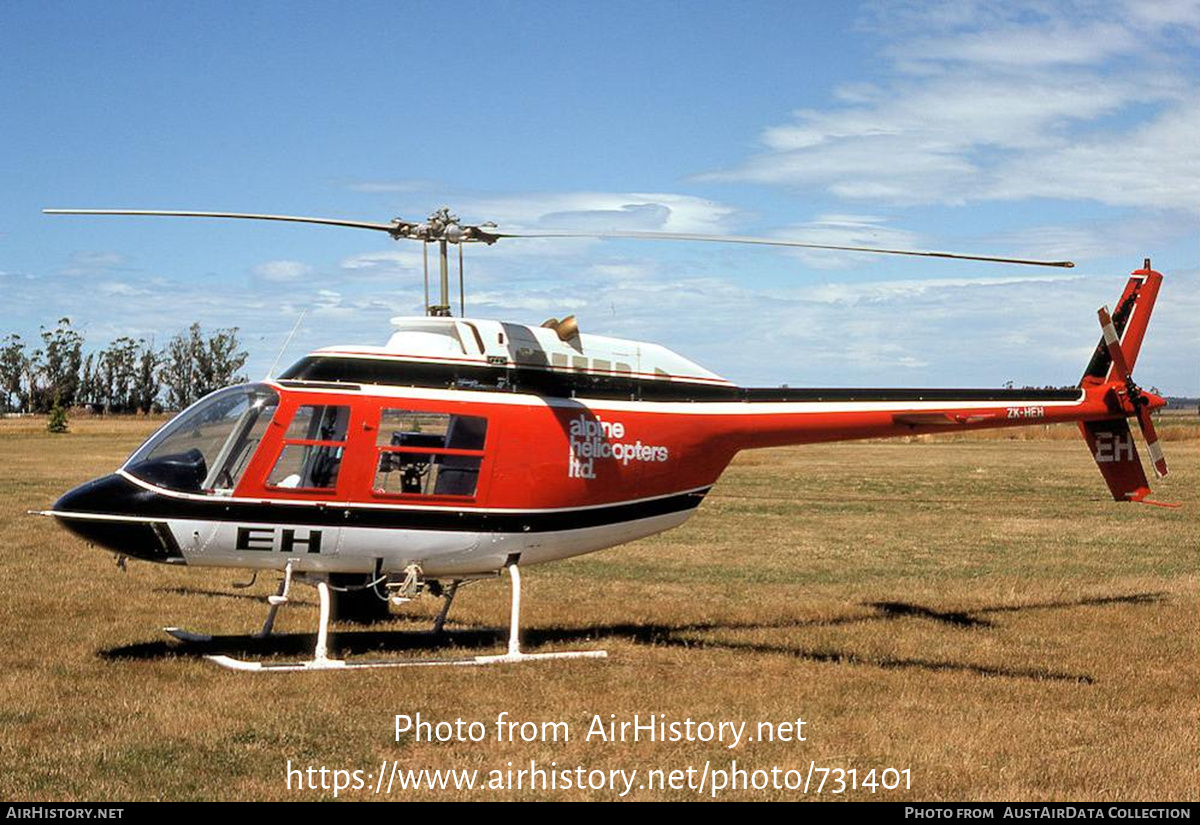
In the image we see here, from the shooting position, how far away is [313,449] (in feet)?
34.6

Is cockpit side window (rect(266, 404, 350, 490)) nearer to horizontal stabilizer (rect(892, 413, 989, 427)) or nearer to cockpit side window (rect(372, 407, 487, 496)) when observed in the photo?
cockpit side window (rect(372, 407, 487, 496))

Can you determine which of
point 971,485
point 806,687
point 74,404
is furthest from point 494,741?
point 74,404

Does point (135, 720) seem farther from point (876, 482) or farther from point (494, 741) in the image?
point (876, 482)

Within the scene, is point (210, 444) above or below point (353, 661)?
above

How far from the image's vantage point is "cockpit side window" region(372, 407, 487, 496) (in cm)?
1064

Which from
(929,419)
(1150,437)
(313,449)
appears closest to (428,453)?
(313,449)

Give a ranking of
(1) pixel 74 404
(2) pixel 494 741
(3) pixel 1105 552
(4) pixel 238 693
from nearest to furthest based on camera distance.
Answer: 1. (2) pixel 494 741
2. (4) pixel 238 693
3. (3) pixel 1105 552
4. (1) pixel 74 404

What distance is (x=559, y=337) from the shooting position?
11328mm

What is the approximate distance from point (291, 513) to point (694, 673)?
3.83 metres

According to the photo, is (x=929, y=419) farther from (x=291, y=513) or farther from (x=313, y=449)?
(x=291, y=513)

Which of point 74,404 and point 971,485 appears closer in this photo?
point 971,485

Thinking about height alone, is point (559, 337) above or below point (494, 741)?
above
